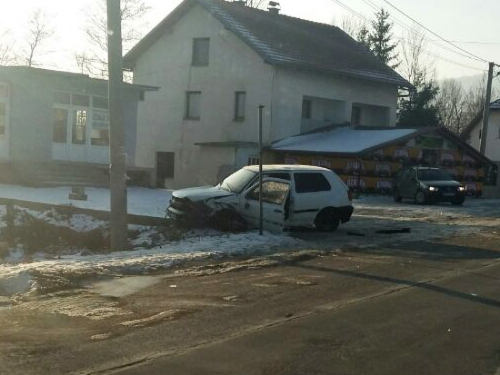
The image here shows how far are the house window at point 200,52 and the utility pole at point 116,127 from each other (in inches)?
1042

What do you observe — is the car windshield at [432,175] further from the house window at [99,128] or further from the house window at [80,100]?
the house window at [80,100]

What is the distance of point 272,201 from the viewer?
1616 cm

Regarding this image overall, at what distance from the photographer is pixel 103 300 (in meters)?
9.20

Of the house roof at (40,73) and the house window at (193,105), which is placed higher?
the house roof at (40,73)

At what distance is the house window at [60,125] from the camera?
29.5m

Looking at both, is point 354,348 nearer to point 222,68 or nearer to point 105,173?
point 105,173

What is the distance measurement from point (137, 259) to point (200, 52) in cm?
2928

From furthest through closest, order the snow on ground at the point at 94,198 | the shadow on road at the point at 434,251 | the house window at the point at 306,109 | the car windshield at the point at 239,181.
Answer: the house window at the point at 306,109, the snow on ground at the point at 94,198, the car windshield at the point at 239,181, the shadow on road at the point at 434,251

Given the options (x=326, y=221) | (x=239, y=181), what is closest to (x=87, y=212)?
(x=239, y=181)

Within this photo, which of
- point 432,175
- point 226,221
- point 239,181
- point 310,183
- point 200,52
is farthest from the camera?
point 200,52

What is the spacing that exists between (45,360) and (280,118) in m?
30.9

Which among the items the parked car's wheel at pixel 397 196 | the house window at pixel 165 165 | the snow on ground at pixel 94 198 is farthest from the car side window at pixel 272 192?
the house window at pixel 165 165

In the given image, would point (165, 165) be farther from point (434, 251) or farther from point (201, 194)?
point (434, 251)

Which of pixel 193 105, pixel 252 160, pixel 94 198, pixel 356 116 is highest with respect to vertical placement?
pixel 193 105
